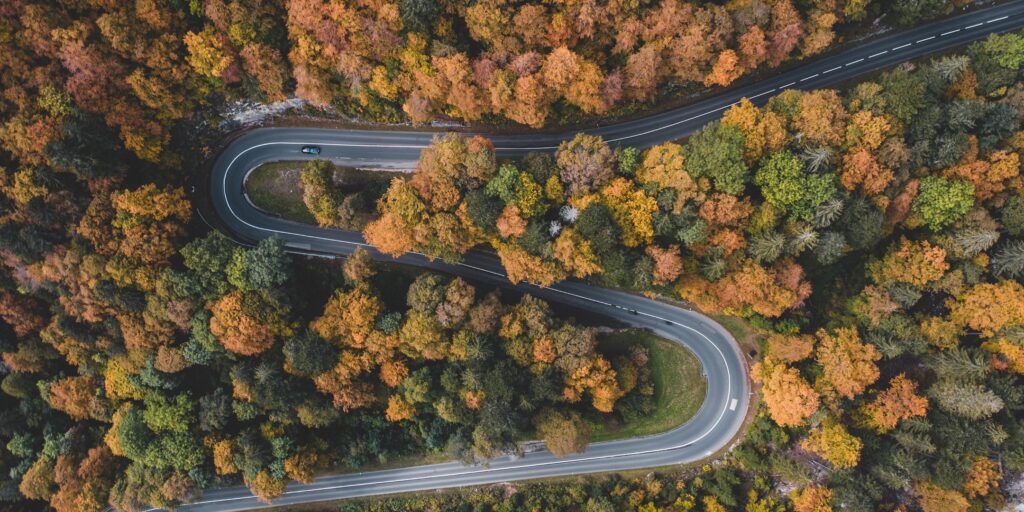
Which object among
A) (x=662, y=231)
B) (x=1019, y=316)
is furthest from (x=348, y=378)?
(x=1019, y=316)

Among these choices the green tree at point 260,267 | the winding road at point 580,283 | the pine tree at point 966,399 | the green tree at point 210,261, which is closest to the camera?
the pine tree at point 966,399

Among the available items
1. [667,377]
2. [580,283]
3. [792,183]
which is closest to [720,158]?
[792,183]

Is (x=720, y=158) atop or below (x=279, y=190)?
below

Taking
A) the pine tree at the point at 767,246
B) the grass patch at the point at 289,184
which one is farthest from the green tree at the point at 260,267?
the pine tree at the point at 767,246

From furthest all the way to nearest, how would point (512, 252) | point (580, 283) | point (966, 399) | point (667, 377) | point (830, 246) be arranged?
point (667, 377) < point (580, 283) < point (512, 252) < point (966, 399) < point (830, 246)

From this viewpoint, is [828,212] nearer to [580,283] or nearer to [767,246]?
[767,246]

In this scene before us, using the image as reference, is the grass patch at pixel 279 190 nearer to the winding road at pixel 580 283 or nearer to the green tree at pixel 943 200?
the winding road at pixel 580 283

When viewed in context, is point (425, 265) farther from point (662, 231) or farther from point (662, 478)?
point (662, 478)
